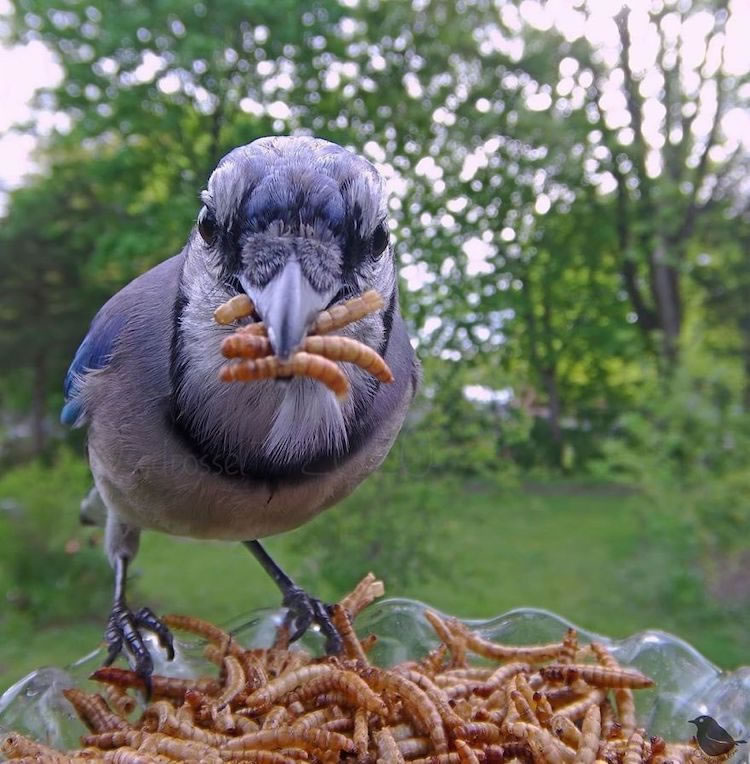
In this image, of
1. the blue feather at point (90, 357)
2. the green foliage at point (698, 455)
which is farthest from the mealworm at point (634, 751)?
the green foliage at point (698, 455)

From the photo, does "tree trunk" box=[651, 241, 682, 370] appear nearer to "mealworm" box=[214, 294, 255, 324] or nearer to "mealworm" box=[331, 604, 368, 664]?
"mealworm" box=[331, 604, 368, 664]

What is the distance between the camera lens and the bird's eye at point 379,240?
3.91 ft

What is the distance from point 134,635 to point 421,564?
2197mm

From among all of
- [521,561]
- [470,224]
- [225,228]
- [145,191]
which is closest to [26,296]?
[145,191]

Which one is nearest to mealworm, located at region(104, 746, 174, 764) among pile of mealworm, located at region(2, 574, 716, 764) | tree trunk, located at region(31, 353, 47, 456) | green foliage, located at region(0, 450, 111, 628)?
pile of mealworm, located at region(2, 574, 716, 764)

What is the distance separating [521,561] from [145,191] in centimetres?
451

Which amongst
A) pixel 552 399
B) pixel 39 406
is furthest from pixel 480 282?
pixel 39 406

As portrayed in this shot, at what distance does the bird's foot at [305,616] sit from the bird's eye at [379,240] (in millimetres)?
939

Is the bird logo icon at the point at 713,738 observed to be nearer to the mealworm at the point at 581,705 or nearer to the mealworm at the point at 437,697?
the mealworm at the point at 581,705

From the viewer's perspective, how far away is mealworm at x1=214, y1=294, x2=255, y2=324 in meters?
1.02

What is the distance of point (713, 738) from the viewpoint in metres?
1.34

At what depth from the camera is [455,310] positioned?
338 centimetres

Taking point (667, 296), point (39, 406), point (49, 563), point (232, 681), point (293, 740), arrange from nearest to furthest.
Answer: point (293, 740), point (232, 681), point (49, 563), point (667, 296), point (39, 406)

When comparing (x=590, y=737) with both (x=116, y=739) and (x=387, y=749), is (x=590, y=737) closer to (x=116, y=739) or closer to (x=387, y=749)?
(x=387, y=749)
